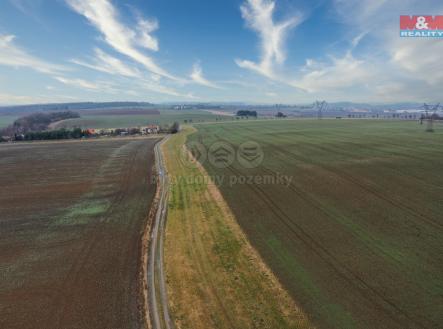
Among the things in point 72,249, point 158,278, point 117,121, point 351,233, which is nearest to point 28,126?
point 117,121

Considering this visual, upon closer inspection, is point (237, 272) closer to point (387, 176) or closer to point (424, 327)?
point (424, 327)

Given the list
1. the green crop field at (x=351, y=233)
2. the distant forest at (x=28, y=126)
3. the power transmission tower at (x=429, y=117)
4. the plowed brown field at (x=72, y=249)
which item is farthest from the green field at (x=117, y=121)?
the power transmission tower at (x=429, y=117)

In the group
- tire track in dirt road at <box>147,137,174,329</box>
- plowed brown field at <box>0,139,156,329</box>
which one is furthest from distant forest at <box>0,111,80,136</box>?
tire track in dirt road at <box>147,137,174,329</box>

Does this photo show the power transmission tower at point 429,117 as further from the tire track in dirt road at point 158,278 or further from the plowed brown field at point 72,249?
the plowed brown field at point 72,249

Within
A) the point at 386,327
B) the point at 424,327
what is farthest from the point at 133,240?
the point at 424,327

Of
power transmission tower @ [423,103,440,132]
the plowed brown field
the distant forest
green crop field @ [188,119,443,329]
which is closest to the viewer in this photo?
green crop field @ [188,119,443,329]

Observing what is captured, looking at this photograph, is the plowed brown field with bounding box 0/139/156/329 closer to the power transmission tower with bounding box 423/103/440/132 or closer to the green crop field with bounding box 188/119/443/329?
the green crop field with bounding box 188/119/443/329

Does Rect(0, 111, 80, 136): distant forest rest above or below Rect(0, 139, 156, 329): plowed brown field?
above
